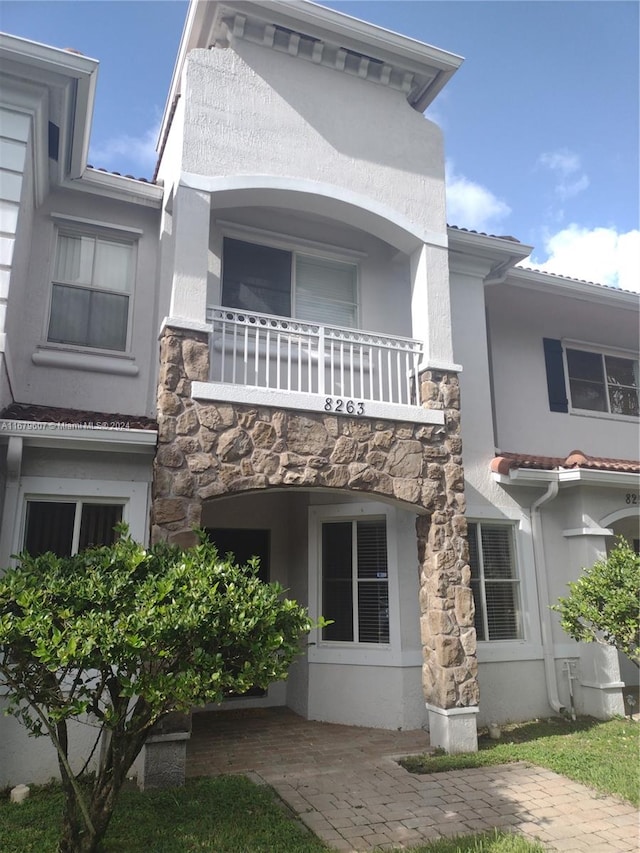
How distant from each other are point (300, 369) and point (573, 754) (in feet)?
17.6

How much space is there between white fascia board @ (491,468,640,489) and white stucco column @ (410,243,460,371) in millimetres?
2127

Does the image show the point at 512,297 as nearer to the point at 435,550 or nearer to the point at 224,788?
the point at 435,550

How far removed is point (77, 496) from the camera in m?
6.66

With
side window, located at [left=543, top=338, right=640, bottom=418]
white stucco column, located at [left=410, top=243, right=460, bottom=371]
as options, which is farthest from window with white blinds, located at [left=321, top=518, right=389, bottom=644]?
side window, located at [left=543, top=338, right=640, bottom=418]

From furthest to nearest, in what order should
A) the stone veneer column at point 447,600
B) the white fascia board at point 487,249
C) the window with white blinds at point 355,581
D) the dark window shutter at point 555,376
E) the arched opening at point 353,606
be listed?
the dark window shutter at point 555,376, the white fascia board at point 487,249, the window with white blinds at point 355,581, the arched opening at point 353,606, the stone veneer column at point 447,600

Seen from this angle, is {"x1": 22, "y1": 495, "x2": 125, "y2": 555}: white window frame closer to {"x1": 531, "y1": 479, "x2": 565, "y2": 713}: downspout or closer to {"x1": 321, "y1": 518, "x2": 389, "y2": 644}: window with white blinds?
{"x1": 321, "y1": 518, "x2": 389, "y2": 644}: window with white blinds

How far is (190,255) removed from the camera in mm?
6906

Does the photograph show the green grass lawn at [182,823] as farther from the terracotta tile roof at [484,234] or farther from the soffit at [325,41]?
the soffit at [325,41]

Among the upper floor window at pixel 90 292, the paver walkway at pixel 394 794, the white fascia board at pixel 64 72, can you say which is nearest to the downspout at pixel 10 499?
the upper floor window at pixel 90 292

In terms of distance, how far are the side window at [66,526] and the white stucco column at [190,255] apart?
7.71 feet

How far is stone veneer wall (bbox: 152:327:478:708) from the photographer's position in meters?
6.41

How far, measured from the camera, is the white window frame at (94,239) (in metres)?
7.89

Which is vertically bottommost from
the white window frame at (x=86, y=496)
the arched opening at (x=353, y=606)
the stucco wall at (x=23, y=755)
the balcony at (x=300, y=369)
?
the stucco wall at (x=23, y=755)

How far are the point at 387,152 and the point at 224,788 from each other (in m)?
8.04
